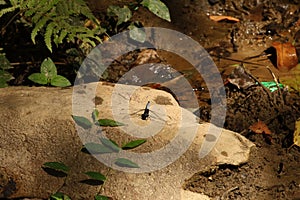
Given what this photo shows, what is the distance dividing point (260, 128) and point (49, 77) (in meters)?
1.40

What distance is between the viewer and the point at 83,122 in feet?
9.93

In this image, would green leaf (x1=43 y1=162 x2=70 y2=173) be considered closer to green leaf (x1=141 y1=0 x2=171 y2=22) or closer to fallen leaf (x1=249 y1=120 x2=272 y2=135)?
fallen leaf (x1=249 y1=120 x2=272 y2=135)

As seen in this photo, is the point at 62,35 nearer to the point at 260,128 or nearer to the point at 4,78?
the point at 4,78

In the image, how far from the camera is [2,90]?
339 centimetres

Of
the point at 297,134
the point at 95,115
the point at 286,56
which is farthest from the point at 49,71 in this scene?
the point at 286,56

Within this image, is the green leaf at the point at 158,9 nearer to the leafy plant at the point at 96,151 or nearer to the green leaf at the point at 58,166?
the leafy plant at the point at 96,151

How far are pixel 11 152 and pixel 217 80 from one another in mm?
1880

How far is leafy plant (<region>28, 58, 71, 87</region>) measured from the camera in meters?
3.63

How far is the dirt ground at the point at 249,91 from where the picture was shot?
3.05 meters

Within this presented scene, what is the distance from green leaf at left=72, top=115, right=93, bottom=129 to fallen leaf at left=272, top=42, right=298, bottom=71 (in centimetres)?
200

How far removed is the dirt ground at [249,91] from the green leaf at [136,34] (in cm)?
15

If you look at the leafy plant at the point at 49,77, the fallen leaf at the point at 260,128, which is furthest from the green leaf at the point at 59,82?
the fallen leaf at the point at 260,128

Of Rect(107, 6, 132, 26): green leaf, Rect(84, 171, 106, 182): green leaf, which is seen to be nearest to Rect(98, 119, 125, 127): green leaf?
Rect(84, 171, 106, 182): green leaf

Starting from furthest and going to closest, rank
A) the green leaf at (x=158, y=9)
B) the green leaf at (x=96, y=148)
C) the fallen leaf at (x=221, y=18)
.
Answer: the fallen leaf at (x=221, y=18), the green leaf at (x=158, y=9), the green leaf at (x=96, y=148)
